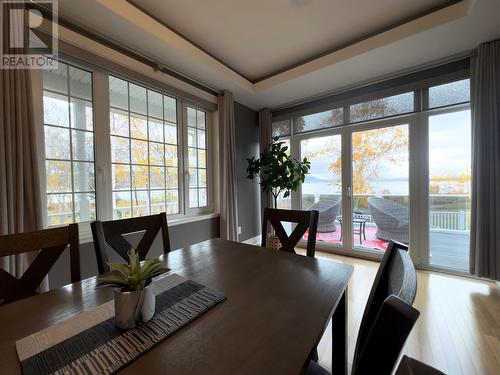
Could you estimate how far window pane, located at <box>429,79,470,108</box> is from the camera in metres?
2.50

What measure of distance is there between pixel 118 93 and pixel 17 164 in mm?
1154

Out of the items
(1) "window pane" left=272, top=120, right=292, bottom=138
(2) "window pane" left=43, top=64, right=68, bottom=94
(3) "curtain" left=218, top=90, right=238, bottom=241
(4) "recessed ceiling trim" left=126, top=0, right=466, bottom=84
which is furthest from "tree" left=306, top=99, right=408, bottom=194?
(2) "window pane" left=43, top=64, right=68, bottom=94

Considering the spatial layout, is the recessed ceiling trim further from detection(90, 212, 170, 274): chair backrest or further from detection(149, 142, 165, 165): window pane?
detection(90, 212, 170, 274): chair backrest

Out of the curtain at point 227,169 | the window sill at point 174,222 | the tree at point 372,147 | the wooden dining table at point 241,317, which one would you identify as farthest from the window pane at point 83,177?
the tree at point 372,147

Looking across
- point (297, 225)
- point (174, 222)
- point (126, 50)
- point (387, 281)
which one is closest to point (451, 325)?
point (297, 225)

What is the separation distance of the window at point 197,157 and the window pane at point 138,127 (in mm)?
632

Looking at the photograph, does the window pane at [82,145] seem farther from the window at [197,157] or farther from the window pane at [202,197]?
the window pane at [202,197]

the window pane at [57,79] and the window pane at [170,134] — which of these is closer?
the window pane at [57,79]

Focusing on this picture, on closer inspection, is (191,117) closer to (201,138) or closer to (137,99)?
(201,138)

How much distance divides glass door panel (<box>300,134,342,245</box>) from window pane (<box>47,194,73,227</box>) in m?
3.22

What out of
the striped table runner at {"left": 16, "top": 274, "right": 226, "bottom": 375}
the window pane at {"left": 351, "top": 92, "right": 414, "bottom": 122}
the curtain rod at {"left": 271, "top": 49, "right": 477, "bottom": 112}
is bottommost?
the striped table runner at {"left": 16, "top": 274, "right": 226, "bottom": 375}

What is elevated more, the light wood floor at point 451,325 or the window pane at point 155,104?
the window pane at point 155,104

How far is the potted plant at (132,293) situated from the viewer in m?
0.70

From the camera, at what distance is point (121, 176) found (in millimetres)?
2273
